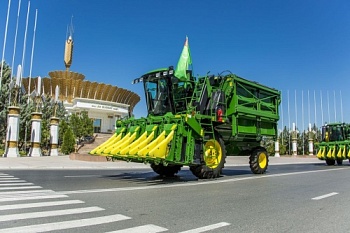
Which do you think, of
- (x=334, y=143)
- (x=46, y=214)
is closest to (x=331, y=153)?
(x=334, y=143)

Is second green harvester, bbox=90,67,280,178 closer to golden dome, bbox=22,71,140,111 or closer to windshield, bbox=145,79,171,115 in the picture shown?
windshield, bbox=145,79,171,115

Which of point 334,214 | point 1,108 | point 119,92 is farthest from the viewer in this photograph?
point 119,92

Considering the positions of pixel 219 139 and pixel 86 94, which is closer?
pixel 219 139

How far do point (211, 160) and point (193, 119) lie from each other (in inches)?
72.8

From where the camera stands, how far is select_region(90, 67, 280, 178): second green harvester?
9.30 metres

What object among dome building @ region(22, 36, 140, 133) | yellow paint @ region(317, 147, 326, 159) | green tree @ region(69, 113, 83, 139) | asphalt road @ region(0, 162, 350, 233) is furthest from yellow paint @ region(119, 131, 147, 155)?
dome building @ region(22, 36, 140, 133)

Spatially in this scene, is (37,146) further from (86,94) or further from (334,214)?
(86,94)

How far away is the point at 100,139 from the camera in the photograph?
162 feet

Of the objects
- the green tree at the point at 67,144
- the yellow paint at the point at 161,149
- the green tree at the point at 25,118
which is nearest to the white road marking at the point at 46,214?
the yellow paint at the point at 161,149

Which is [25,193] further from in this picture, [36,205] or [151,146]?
[151,146]

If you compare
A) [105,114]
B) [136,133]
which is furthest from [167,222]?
[105,114]

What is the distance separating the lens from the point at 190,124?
31.5 feet

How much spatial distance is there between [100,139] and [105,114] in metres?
19.8

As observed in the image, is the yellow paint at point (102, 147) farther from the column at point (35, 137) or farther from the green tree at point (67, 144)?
the green tree at point (67, 144)
